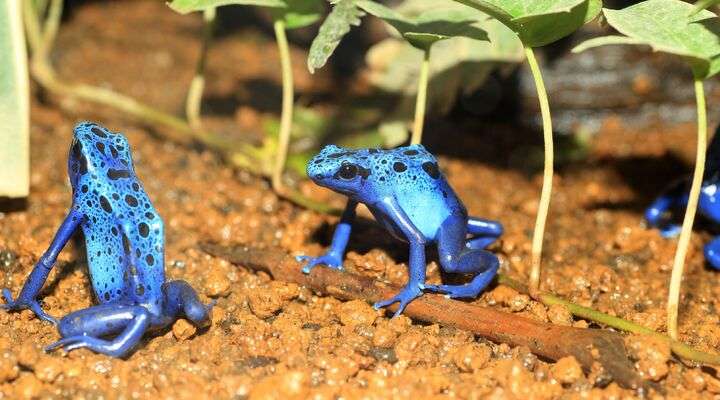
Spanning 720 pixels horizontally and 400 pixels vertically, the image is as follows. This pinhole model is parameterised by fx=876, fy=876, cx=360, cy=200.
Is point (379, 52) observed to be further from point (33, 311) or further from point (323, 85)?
point (33, 311)

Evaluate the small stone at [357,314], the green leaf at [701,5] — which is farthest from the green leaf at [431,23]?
the small stone at [357,314]

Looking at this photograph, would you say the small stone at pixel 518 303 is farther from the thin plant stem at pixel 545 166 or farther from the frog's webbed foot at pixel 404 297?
the frog's webbed foot at pixel 404 297

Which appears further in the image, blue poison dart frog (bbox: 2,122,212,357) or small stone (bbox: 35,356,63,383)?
blue poison dart frog (bbox: 2,122,212,357)

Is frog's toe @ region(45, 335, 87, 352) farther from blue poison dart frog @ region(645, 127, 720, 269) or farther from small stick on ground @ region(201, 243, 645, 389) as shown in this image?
blue poison dart frog @ region(645, 127, 720, 269)

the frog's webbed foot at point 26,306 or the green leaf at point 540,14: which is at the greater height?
the green leaf at point 540,14

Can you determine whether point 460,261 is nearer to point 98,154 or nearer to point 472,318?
point 472,318

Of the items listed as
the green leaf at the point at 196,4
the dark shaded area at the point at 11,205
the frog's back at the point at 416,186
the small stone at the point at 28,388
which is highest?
the green leaf at the point at 196,4

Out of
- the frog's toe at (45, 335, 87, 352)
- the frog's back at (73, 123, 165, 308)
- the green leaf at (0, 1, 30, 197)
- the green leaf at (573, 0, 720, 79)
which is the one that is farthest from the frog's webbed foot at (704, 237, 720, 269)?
the green leaf at (0, 1, 30, 197)
